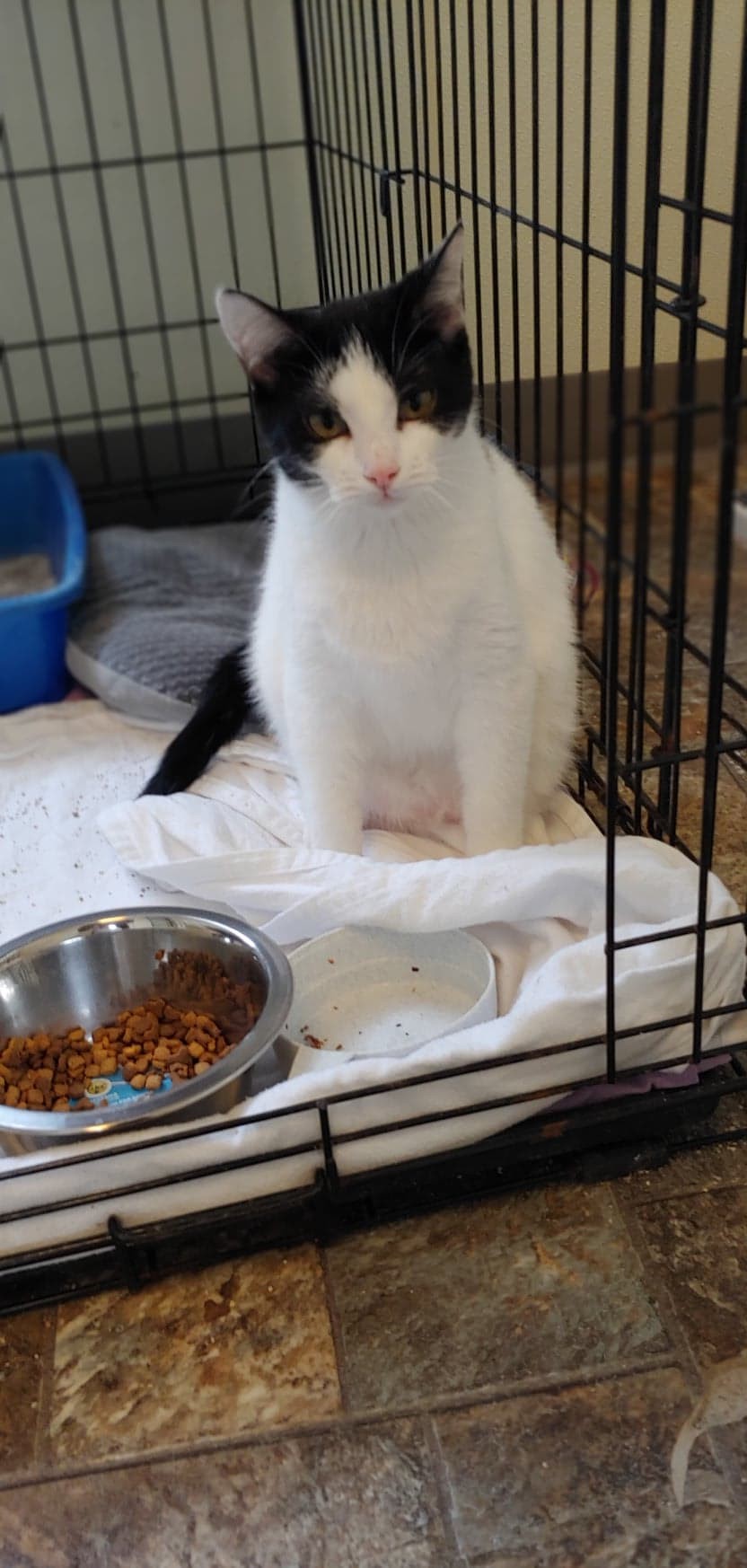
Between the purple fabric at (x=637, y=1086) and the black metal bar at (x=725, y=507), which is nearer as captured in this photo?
the black metal bar at (x=725, y=507)

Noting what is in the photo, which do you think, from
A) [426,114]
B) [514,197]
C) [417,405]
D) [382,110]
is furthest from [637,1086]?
[382,110]

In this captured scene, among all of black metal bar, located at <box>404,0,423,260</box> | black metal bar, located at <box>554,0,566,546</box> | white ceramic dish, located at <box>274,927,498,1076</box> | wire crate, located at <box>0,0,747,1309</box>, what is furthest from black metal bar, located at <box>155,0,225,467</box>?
white ceramic dish, located at <box>274,927,498,1076</box>

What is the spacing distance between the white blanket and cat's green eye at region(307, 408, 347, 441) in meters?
0.45

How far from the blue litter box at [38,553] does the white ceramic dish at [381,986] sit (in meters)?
0.91

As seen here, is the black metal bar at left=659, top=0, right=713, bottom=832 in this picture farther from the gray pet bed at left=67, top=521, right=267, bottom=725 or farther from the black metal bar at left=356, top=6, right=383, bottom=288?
the gray pet bed at left=67, top=521, right=267, bottom=725

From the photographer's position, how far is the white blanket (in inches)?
43.6

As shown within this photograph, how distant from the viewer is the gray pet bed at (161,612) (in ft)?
6.53

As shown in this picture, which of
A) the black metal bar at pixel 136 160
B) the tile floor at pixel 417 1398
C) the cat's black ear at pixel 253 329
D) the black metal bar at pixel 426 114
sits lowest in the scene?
the tile floor at pixel 417 1398

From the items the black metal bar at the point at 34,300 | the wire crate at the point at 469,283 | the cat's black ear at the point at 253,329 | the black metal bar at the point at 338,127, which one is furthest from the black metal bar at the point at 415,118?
the black metal bar at the point at 34,300

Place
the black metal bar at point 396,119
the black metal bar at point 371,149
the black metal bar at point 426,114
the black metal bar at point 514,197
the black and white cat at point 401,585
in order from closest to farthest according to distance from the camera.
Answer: the black and white cat at point 401,585 → the black metal bar at point 514,197 → the black metal bar at point 426,114 → the black metal bar at point 396,119 → the black metal bar at point 371,149

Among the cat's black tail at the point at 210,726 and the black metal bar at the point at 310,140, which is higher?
the black metal bar at the point at 310,140

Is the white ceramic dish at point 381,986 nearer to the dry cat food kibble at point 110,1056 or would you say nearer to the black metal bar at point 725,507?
the dry cat food kibble at point 110,1056

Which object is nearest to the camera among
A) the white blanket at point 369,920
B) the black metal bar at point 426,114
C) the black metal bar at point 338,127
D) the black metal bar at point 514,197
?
the white blanket at point 369,920

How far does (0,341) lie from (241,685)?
50.3 inches
